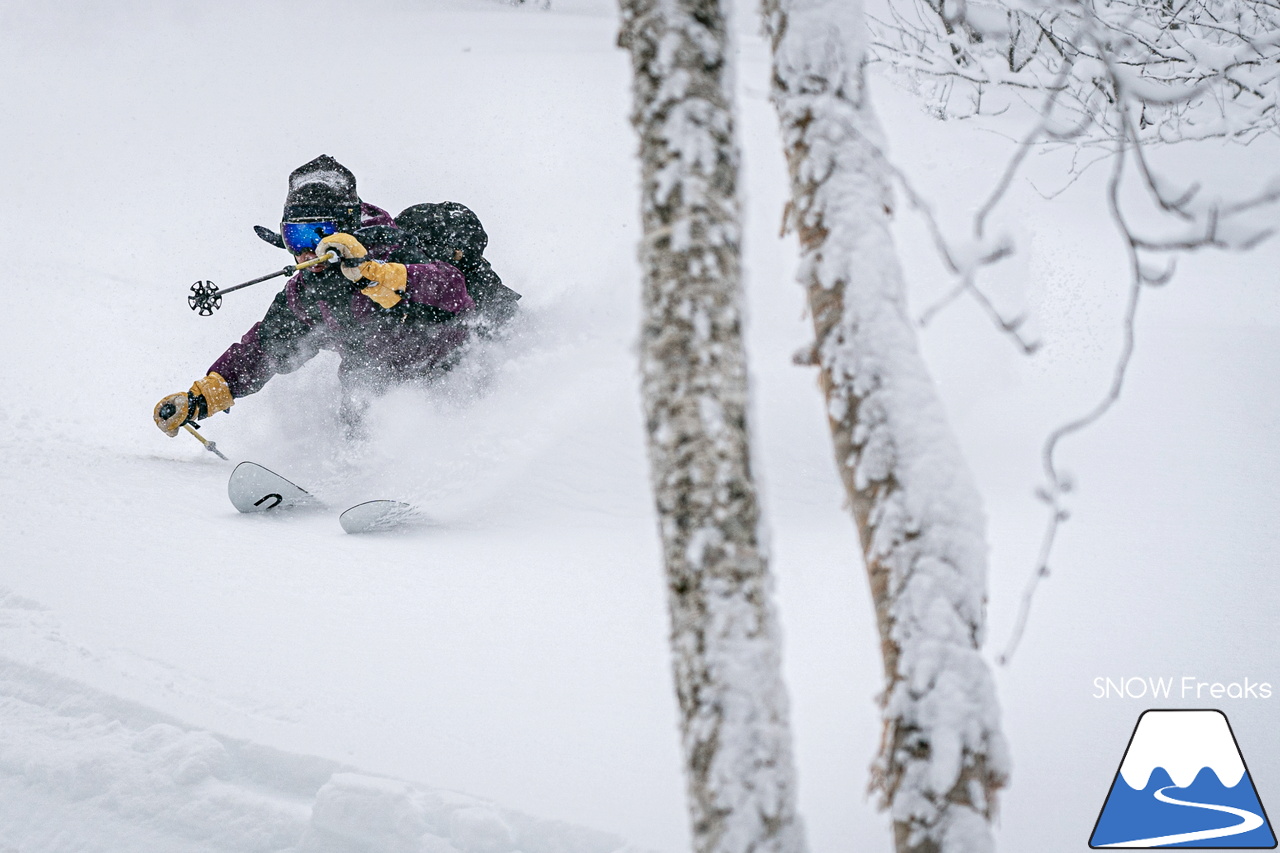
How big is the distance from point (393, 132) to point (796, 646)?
9408 mm

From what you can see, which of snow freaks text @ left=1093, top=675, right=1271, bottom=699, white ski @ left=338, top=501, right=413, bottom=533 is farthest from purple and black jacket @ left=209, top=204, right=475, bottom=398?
snow freaks text @ left=1093, top=675, right=1271, bottom=699

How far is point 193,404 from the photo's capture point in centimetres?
492

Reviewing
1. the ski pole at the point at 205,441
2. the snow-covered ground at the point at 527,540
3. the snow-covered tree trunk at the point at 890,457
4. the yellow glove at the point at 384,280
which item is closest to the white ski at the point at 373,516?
the snow-covered ground at the point at 527,540

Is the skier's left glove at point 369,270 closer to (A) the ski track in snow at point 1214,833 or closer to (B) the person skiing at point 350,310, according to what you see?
(B) the person skiing at point 350,310

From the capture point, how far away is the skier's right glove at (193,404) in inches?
190

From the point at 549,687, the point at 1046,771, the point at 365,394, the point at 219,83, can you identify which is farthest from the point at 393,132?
the point at 1046,771

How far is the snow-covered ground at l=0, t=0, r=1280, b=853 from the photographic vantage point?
2.21 meters

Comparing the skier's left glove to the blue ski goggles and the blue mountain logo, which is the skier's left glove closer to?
the blue ski goggles

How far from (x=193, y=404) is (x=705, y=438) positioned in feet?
15.2

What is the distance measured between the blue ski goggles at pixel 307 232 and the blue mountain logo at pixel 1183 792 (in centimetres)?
447

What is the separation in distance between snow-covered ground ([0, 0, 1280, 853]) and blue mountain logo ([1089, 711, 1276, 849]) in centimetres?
6

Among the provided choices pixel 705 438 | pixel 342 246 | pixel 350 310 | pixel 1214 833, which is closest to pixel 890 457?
pixel 705 438

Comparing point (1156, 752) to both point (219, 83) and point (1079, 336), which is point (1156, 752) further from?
point (219, 83)

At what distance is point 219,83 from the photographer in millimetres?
12352
